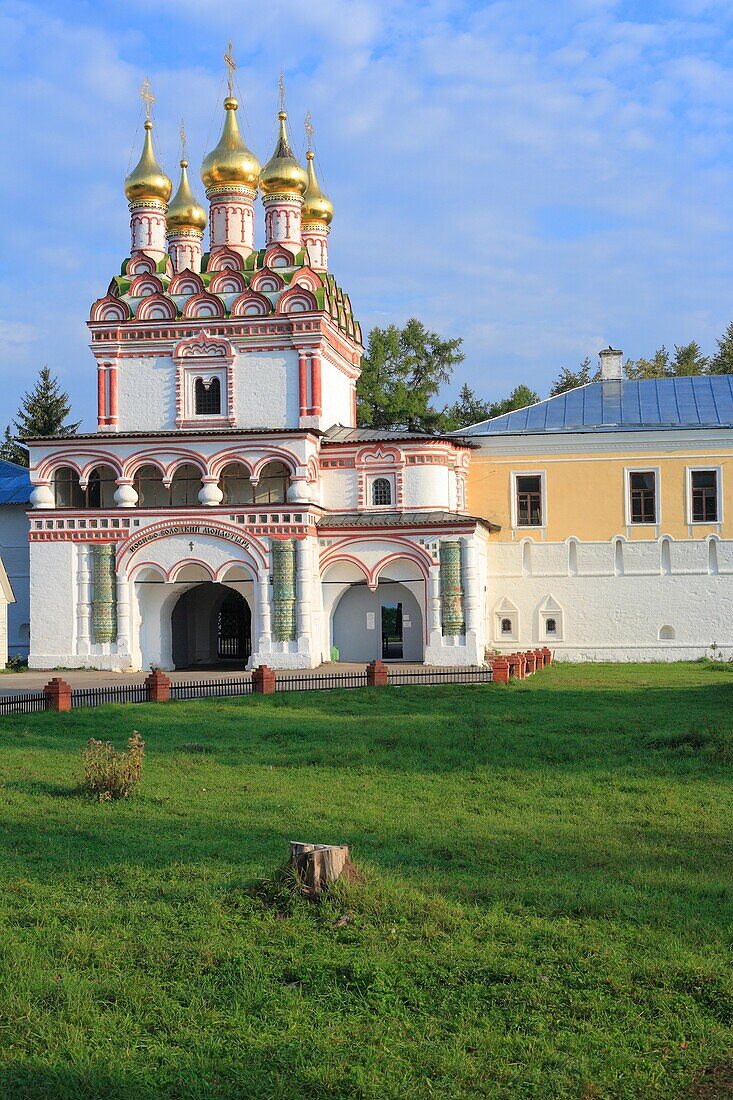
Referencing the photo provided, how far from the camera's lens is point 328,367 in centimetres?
2870

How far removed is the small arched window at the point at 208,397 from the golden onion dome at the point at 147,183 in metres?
5.30

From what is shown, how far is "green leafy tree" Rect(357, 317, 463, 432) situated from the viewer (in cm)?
4447

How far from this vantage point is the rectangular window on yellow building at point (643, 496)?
28688 millimetres

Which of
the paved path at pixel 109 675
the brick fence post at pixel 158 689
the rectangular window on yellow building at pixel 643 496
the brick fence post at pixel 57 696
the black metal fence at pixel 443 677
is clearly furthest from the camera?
the rectangular window on yellow building at pixel 643 496

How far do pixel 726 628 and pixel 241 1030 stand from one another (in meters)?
24.5

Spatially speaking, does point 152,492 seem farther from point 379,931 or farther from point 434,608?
point 379,931

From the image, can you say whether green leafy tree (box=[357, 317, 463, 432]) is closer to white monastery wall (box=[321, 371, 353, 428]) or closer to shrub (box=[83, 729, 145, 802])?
white monastery wall (box=[321, 371, 353, 428])

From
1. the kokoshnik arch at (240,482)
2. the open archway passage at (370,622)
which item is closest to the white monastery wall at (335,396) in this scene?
the kokoshnik arch at (240,482)

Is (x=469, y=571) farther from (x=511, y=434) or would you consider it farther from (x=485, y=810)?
(x=485, y=810)

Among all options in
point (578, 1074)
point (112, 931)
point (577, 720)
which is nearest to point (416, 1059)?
point (578, 1074)

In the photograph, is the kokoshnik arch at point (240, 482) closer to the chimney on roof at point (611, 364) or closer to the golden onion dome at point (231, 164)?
the golden onion dome at point (231, 164)

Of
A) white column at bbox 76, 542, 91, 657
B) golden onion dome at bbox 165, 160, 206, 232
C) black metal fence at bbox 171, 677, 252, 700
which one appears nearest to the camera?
black metal fence at bbox 171, 677, 252, 700

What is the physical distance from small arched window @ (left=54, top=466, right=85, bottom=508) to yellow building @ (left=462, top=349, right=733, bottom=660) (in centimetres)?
953

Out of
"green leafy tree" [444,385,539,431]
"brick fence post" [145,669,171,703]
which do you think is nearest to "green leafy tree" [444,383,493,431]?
"green leafy tree" [444,385,539,431]
